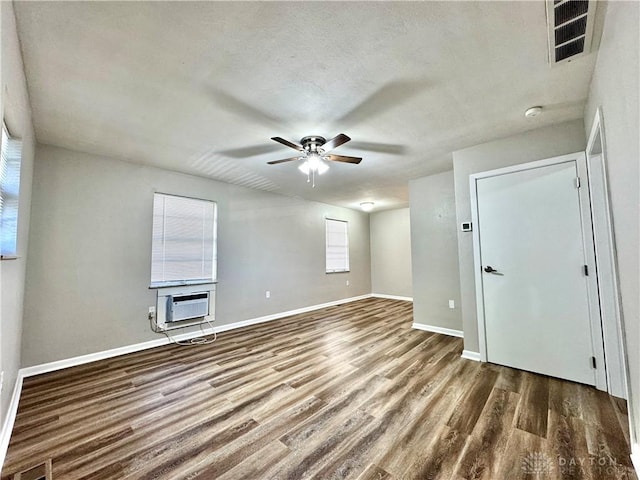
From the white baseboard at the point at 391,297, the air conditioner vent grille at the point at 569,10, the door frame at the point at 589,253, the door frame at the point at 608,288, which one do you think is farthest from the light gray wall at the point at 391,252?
the air conditioner vent grille at the point at 569,10

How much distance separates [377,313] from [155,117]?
4794 millimetres

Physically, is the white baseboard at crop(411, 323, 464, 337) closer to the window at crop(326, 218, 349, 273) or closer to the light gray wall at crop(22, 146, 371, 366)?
the window at crop(326, 218, 349, 273)

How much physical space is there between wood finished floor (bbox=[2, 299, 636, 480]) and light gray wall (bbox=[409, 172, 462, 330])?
3.57 feet

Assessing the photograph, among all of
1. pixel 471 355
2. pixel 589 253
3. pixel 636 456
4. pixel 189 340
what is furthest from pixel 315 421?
pixel 589 253

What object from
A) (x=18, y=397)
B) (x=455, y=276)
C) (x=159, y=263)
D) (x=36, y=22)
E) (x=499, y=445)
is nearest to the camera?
(x=36, y=22)

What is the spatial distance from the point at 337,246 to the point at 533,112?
4737mm

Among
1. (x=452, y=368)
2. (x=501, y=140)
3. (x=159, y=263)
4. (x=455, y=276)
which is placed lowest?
(x=452, y=368)

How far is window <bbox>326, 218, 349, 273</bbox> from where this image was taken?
6.45m

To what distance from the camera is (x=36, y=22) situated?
1.43 m

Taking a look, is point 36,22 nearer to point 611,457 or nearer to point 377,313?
point 611,457

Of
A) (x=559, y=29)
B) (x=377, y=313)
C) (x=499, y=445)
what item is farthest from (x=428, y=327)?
(x=559, y=29)

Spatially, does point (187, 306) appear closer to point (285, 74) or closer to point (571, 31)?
point (285, 74)

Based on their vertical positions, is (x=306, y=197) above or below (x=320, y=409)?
above

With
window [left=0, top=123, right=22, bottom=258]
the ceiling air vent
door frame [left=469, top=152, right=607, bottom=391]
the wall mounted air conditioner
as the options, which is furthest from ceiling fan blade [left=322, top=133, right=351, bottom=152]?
the wall mounted air conditioner
